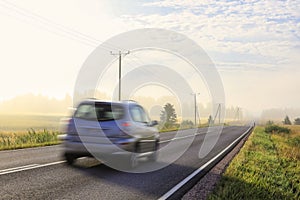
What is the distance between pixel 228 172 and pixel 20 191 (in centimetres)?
519

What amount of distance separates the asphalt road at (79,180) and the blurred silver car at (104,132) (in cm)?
49

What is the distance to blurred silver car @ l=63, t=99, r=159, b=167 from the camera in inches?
324

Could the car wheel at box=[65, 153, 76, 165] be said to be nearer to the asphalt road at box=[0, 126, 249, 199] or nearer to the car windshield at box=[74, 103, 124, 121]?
the asphalt road at box=[0, 126, 249, 199]

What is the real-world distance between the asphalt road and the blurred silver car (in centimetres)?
49

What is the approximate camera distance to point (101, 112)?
338 inches

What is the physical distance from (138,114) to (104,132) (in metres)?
1.45

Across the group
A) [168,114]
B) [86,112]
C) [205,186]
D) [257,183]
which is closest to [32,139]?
[86,112]

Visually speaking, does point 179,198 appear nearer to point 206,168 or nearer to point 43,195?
point 43,195

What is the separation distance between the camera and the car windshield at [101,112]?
27.9ft

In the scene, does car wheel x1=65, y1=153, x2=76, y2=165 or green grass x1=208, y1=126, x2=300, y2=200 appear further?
car wheel x1=65, y1=153, x2=76, y2=165

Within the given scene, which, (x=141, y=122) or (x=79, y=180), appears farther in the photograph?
(x=141, y=122)

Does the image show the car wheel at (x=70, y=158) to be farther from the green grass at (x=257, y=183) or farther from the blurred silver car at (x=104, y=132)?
the green grass at (x=257, y=183)

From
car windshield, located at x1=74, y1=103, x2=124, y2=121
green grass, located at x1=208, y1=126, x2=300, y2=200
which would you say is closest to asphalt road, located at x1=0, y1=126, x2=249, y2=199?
green grass, located at x1=208, y1=126, x2=300, y2=200

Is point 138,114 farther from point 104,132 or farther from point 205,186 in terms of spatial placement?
point 205,186
